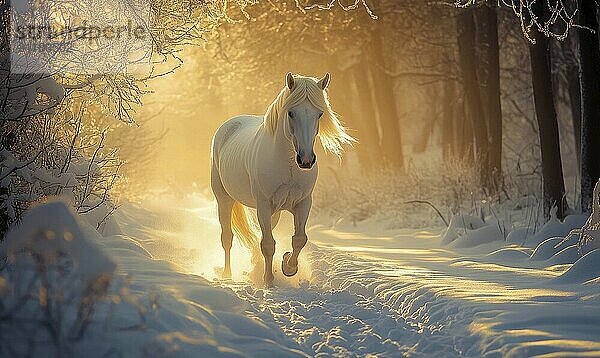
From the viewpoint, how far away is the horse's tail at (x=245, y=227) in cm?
923

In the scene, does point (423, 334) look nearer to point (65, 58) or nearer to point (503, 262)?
point (503, 262)

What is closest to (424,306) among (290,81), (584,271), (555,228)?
(584,271)

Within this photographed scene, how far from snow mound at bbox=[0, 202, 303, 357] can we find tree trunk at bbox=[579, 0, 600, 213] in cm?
585

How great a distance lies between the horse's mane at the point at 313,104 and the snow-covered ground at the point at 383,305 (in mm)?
1493

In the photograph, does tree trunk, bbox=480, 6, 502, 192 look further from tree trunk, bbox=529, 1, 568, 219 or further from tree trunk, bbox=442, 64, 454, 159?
tree trunk, bbox=442, 64, 454, 159

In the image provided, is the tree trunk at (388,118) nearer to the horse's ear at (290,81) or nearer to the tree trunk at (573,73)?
the tree trunk at (573,73)

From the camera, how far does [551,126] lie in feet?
35.0

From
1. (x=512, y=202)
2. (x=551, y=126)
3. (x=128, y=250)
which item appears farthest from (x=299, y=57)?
(x=128, y=250)

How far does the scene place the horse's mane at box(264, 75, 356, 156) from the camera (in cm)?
708

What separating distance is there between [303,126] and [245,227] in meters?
2.84

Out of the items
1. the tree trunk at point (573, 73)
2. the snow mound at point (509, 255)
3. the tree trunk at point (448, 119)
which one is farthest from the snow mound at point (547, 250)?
the tree trunk at point (448, 119)

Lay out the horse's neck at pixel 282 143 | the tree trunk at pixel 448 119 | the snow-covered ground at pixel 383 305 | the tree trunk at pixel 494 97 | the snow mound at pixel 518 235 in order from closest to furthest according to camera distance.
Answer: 1. the snow-covered ground at pixel 383 305
2. the horse's neck at pixel 282 143
3. the snow mound at pixel 518 235
4. the tree trunk at pixel 494 97
5. the tree trunk at pixel 448 119

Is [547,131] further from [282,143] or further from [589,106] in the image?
[282,143]

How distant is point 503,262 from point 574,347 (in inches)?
171
